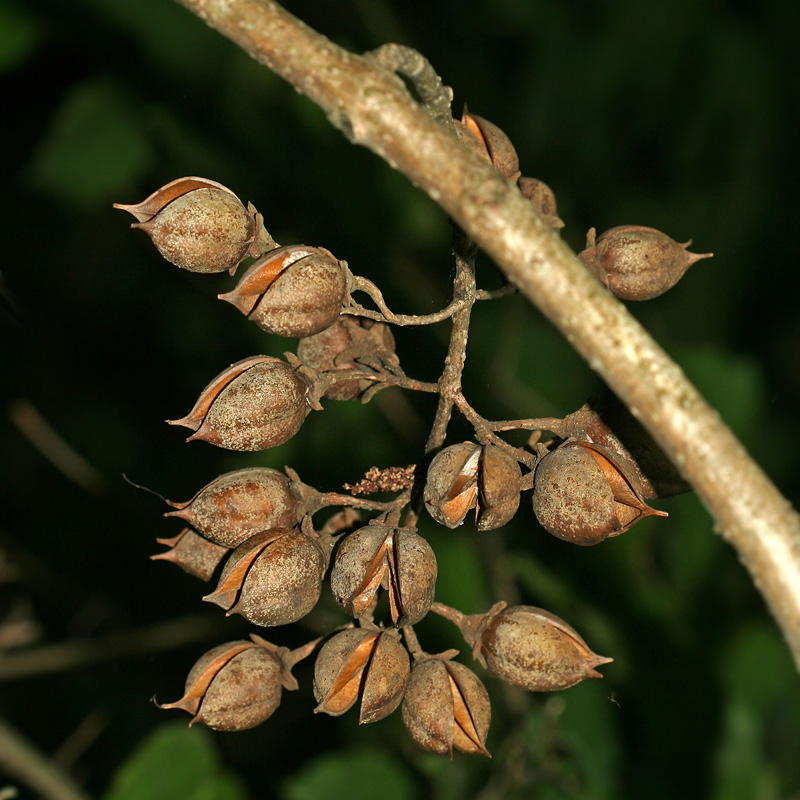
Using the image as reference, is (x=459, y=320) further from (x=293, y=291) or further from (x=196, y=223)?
(x=196, y=223)

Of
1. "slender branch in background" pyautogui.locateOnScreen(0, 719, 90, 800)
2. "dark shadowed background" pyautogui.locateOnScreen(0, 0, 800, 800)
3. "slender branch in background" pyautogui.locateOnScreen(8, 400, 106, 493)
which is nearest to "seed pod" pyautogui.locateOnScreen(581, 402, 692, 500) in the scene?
"dark shadowed background" pyautogui.locateOnScreen(0, 0, 800, 800)

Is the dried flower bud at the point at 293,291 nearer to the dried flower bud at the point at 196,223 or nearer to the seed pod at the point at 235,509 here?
the dried flower bud at the point at 196,223

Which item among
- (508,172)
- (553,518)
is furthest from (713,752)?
(508,172)

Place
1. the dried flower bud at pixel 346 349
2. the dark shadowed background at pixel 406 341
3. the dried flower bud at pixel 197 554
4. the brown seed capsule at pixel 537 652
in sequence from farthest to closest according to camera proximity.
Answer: the dark shadowed background at pixel 406 341 → the dried flower bud at pixel 346 349 → the dried flower bud at pixel 197 554 → the brown seed capsule at pixel 537 652

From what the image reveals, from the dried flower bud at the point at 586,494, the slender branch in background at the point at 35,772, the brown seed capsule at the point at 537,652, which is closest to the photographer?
the dried flower bud at the point at 586,494

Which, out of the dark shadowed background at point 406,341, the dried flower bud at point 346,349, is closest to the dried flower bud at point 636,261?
the dried flower bud at point 346,349

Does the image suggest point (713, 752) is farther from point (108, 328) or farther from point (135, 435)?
point (108, 328)
